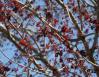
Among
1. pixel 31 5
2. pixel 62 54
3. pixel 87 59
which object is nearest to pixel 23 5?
pixel 31 5

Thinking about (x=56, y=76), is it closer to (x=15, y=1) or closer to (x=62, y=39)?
(x=62, y=39)

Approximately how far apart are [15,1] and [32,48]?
1.24 metres

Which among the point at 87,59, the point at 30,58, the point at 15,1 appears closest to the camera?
the point at 87,59

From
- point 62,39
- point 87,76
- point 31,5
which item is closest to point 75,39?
point 62,39

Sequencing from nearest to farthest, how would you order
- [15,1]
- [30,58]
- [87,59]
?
[87,59], [30,58], [15,1]

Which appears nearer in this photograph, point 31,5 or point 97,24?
point 97,24

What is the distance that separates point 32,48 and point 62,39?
2.60 feet

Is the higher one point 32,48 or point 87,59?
point 32,48

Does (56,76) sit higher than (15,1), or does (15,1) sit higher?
(15,1)

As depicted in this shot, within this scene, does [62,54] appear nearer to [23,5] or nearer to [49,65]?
[49,65]

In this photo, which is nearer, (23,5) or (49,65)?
(49,65)

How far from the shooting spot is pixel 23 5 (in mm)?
7500

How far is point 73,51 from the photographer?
6.57 meters

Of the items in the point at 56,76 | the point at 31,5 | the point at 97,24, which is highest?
the point at 31,5
